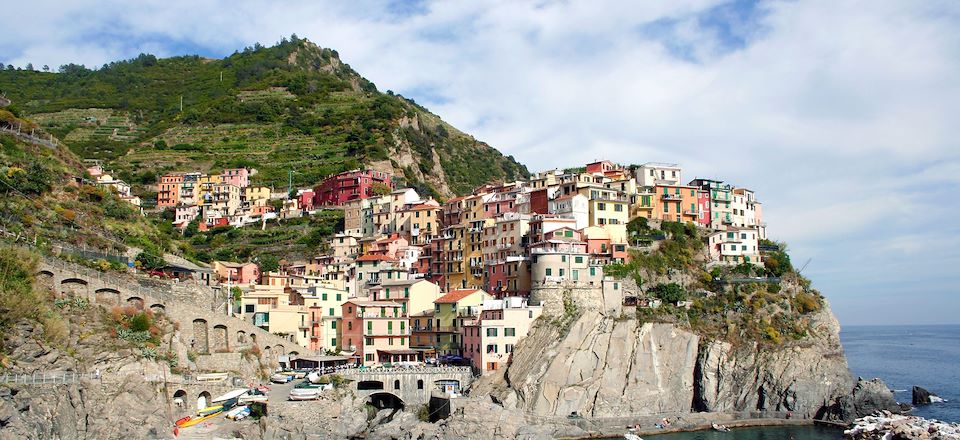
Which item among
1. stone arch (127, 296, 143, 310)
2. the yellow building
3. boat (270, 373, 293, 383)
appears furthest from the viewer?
the yellow building

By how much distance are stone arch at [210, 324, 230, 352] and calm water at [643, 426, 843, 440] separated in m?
29.2

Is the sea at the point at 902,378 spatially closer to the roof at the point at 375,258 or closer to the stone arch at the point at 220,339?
the stone arch at the point at 220,339

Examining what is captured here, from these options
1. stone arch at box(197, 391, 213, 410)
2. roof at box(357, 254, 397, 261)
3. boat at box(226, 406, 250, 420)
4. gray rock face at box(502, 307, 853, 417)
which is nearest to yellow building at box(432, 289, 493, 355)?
gray rock face at box(502, 307, 853, 417)

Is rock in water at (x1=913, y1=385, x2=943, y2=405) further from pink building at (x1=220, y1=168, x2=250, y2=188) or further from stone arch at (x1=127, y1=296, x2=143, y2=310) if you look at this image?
pink building at (x1=220, y1=168, x2=250, y2=188)

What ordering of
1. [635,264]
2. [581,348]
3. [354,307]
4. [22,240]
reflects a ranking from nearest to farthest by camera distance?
1. [22,240]
2. [581,348]
3. [354,307]
4. [635,264]

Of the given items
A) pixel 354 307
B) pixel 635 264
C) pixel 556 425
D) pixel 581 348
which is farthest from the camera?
pixel 635 264

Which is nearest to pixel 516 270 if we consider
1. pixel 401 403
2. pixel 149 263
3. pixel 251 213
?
pixel 401 403

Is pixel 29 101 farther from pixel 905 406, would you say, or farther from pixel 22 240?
pixel 905 406

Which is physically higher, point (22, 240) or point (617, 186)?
point (617, 186)

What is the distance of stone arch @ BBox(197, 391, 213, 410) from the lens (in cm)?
5044

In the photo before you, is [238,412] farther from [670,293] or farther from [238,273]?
[670,293]

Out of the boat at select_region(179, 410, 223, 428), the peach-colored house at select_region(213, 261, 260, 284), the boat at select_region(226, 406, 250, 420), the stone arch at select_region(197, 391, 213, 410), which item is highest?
the peach-colored house at select_region(213, 261, 260, 284)

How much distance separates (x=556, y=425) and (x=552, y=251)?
13660 mm

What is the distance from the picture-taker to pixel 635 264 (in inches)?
2746
